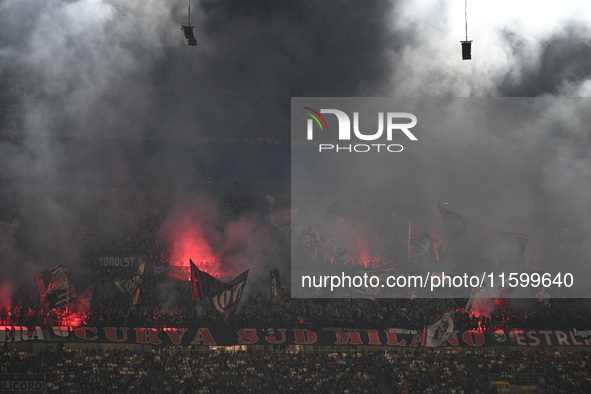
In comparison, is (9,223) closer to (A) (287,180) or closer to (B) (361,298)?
(A) (287,180)

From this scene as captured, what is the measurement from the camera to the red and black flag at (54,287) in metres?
22.6

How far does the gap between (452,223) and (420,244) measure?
4.34ft

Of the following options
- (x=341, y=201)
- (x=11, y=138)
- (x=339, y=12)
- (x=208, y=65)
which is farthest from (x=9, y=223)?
(x=339, y=12)

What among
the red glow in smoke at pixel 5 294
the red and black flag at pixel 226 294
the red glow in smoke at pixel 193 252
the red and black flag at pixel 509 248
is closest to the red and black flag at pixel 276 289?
the red and black flag at pixel 226 294

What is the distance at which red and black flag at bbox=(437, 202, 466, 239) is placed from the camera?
996 inches

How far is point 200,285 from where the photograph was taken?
22469mm

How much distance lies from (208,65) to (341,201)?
752 cm

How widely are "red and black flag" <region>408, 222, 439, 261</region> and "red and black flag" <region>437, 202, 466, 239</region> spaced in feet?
2.22

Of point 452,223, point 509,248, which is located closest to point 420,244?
point 452,223

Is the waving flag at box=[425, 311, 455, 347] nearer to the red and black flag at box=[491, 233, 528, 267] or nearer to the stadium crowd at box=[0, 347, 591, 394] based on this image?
the stadium crowd at box=[0, 347, 591, 394]

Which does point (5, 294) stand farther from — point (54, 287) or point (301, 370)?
point (301, 370)

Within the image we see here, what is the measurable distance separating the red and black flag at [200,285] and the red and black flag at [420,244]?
710 centimetres

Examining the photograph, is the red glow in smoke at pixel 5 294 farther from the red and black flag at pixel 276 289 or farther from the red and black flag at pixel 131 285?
the red and black flag at pixel 276 289

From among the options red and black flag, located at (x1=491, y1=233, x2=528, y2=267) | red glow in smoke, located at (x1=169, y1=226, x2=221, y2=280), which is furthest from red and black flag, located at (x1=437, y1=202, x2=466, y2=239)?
red glow in smoke, located at (x1=169, y1=226, x2=221, y2=280)
